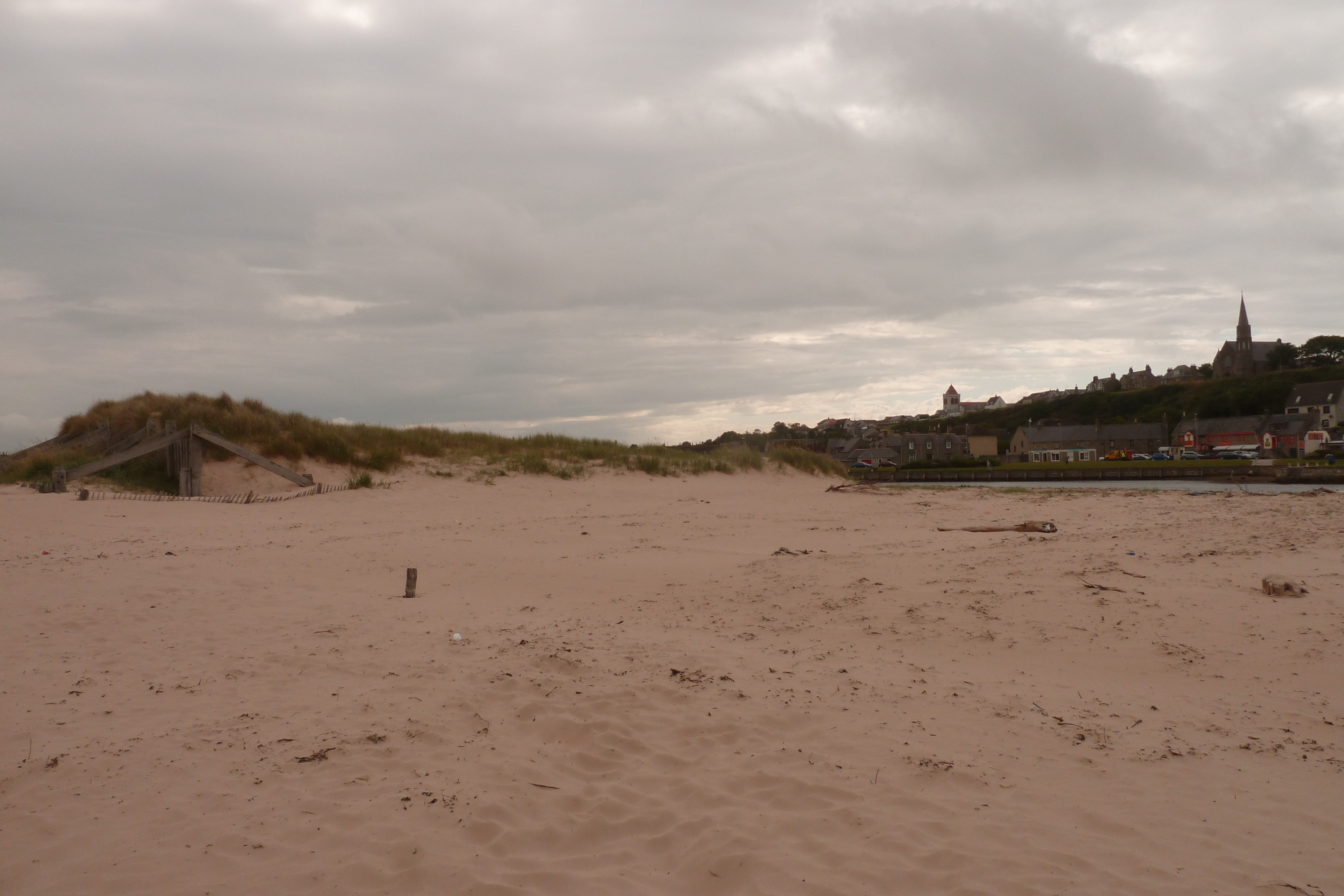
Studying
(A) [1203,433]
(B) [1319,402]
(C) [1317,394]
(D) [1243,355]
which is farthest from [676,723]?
(D) [1243,355]

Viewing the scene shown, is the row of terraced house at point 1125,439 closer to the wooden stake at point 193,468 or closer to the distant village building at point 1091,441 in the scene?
the distant village building at point 1091,441

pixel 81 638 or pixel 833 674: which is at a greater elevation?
pixel 81 638

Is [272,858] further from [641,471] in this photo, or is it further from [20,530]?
[641,471]

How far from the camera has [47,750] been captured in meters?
3.88

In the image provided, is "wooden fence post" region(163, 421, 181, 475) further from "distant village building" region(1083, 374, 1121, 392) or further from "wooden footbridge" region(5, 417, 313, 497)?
"distant village building" region(1083, 374, 1121, 392)

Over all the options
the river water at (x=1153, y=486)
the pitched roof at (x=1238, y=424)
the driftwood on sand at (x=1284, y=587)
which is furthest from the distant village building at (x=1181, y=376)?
the driftwood on sand at (x=1284, y=587)

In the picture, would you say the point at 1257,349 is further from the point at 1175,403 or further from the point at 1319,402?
the point at 1319,402

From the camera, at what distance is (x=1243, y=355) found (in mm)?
117062

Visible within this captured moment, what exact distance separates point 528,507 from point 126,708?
A: 35.1 ft

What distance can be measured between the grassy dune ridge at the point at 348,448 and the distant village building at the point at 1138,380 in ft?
500

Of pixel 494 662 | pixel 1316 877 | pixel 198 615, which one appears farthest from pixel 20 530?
pixel 1316 877

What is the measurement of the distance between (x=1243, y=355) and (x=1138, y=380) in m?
37.4

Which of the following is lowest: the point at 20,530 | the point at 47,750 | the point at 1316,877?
the point at 1316,877

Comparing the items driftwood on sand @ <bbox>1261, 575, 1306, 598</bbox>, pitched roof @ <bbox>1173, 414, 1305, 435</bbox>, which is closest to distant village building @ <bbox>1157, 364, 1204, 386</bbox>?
pitched roof @ <bbox>1173, 414, 1305, 435</bbox>
